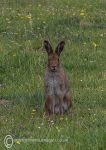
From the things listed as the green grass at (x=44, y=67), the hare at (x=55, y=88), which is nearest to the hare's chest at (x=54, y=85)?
the hare at (x=55, y=88)

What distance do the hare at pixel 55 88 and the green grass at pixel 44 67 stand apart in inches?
7.3

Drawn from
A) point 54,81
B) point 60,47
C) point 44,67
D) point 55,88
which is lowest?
point 44,67

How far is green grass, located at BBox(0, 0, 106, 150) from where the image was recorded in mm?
8500

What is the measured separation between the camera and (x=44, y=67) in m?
13.0

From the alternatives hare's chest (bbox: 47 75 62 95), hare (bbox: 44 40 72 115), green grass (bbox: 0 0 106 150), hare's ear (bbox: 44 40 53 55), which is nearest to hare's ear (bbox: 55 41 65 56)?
hare (bbox: 44 40 72 115)

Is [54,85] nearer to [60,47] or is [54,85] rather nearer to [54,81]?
[54,81]

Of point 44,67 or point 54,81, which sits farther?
point 44,67

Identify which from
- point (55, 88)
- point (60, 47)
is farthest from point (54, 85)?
point (60, 47)

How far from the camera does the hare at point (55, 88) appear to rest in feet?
33.3

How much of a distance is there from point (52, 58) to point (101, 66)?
3.19 meters

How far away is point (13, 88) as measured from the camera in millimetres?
11531

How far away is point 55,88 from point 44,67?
2845mm

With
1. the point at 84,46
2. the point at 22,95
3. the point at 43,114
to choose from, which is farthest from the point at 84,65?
the point at 43,114

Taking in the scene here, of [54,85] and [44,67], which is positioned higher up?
[54,85]
